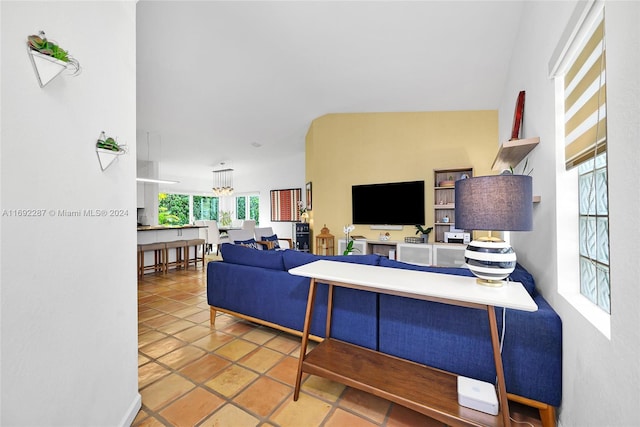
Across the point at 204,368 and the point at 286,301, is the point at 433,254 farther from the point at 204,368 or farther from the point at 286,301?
the point at 204,368

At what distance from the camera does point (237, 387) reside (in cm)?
164

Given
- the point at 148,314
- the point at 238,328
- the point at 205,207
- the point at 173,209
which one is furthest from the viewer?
the point at 205,207

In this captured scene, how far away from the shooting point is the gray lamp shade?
3.66 ft

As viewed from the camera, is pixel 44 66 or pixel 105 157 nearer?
pixel 44 66

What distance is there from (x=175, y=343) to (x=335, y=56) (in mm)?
3368

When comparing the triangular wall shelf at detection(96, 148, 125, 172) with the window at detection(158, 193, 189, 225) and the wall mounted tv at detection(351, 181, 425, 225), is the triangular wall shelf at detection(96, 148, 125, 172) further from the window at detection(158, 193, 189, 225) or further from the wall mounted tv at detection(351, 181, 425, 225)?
the window at detection(158, 193, 189, 225)

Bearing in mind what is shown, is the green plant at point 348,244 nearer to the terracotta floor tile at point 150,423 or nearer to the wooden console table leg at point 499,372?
the wooden console table leg at point 499,372

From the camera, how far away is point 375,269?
5.27 ft

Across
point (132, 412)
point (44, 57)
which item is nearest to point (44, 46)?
point (44, 57)

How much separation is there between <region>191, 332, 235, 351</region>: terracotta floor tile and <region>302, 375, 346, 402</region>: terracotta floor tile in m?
0.90

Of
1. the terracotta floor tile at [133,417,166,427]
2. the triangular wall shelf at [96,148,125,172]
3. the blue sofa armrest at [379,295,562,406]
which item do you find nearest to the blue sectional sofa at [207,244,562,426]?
the blue sofa armrest at [379,295,562,406]

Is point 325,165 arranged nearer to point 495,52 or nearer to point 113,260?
point 495,52

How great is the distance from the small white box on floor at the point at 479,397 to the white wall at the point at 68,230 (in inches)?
64.7

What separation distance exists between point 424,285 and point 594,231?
0.77 m
